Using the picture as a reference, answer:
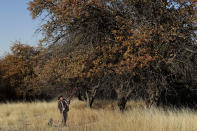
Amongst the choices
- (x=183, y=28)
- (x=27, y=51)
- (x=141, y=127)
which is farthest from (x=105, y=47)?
(x=27, y=51)

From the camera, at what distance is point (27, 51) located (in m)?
28.8

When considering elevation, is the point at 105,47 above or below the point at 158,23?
below

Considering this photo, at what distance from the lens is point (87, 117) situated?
13195 millimetres

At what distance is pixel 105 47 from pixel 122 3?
84.3 inches

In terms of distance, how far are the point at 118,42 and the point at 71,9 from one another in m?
2.39

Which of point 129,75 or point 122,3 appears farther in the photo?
point 129,75

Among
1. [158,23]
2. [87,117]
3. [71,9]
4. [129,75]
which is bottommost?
[87,117]

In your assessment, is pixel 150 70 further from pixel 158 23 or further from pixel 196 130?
pixel 196 130

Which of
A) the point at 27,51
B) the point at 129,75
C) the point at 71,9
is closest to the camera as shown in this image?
the point at 71,9

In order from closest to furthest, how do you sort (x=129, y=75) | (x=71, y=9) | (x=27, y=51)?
(x=71, y=9) → (x=129, y=75) → (x=27, y=51)

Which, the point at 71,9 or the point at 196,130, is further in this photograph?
the point at 71,9

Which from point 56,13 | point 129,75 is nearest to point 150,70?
point 129,75

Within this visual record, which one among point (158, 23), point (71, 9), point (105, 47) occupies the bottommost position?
point (105, 47)

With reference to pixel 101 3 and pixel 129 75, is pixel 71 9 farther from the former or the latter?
pixel 129 75
